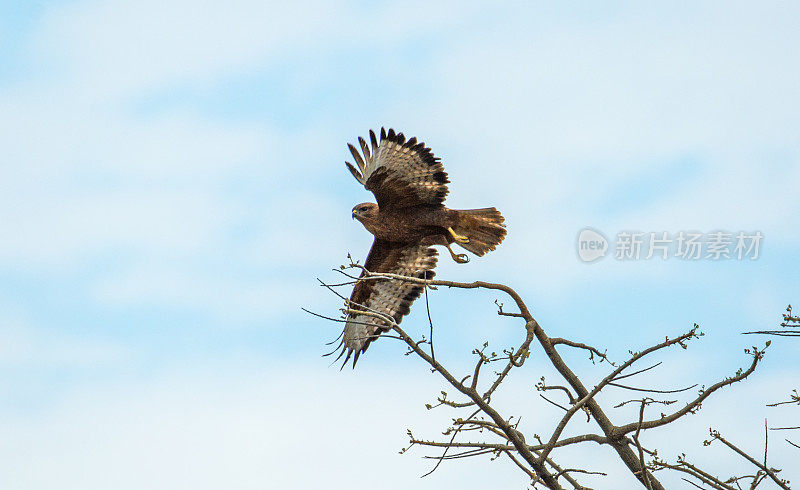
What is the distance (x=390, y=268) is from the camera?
9.39m

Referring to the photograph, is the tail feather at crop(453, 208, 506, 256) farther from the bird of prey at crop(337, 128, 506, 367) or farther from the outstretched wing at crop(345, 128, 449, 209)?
the outstretched wing at crop(345, 128, 449, 209)

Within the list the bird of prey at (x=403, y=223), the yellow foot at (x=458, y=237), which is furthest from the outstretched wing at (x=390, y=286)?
the yellow foot at (x=458, y=237)

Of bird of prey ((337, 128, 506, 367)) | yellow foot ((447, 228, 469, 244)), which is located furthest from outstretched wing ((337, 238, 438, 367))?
yellow foot ((447, 228, 469, 244))

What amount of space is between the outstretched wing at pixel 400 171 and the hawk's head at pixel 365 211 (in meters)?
0.25

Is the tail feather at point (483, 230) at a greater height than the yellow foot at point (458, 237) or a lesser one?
greater

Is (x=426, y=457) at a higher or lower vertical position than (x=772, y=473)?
lower

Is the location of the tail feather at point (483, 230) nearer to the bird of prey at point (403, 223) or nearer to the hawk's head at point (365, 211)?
the bird of prey at point (403, 223)

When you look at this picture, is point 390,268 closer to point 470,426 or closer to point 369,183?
point 369,183

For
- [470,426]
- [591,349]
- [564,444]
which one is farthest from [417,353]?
[591,349]

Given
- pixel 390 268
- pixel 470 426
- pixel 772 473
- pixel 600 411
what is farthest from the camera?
pixel 390 268

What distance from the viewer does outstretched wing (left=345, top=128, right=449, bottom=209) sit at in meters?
8.59

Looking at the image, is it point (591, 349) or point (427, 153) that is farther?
point (427, 153)

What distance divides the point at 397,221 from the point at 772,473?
4.60 metres

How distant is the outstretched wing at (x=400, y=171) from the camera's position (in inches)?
338
